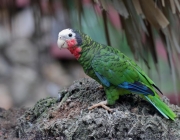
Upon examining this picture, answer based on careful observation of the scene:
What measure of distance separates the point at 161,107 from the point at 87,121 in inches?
11.1

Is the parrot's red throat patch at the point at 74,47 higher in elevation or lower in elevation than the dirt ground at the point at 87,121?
higher

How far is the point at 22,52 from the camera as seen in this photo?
3992mm

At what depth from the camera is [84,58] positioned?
146 centimetres

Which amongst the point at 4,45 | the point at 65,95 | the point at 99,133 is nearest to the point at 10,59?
the point at 4,45

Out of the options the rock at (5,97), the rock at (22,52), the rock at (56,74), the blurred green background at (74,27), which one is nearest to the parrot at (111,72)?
the blurred green background at (74,27)

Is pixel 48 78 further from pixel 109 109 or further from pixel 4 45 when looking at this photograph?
pixel 109 109

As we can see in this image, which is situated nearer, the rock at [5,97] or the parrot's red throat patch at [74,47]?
the parrot's red throat patch at [74,47]

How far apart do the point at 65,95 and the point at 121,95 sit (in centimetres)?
22

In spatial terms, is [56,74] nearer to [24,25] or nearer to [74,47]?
[24,25]

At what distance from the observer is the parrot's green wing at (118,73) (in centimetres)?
141

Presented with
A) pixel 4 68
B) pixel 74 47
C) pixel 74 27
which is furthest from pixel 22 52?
pixel 74 47

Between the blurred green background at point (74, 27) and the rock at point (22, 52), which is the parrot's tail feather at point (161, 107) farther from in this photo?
the rock at point (22, 52)

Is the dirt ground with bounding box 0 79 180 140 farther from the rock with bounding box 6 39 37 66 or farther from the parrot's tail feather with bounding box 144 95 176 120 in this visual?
the rock with bounding box 6 39 37 66

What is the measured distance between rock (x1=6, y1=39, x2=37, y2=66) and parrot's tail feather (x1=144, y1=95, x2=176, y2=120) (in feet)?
8.92
